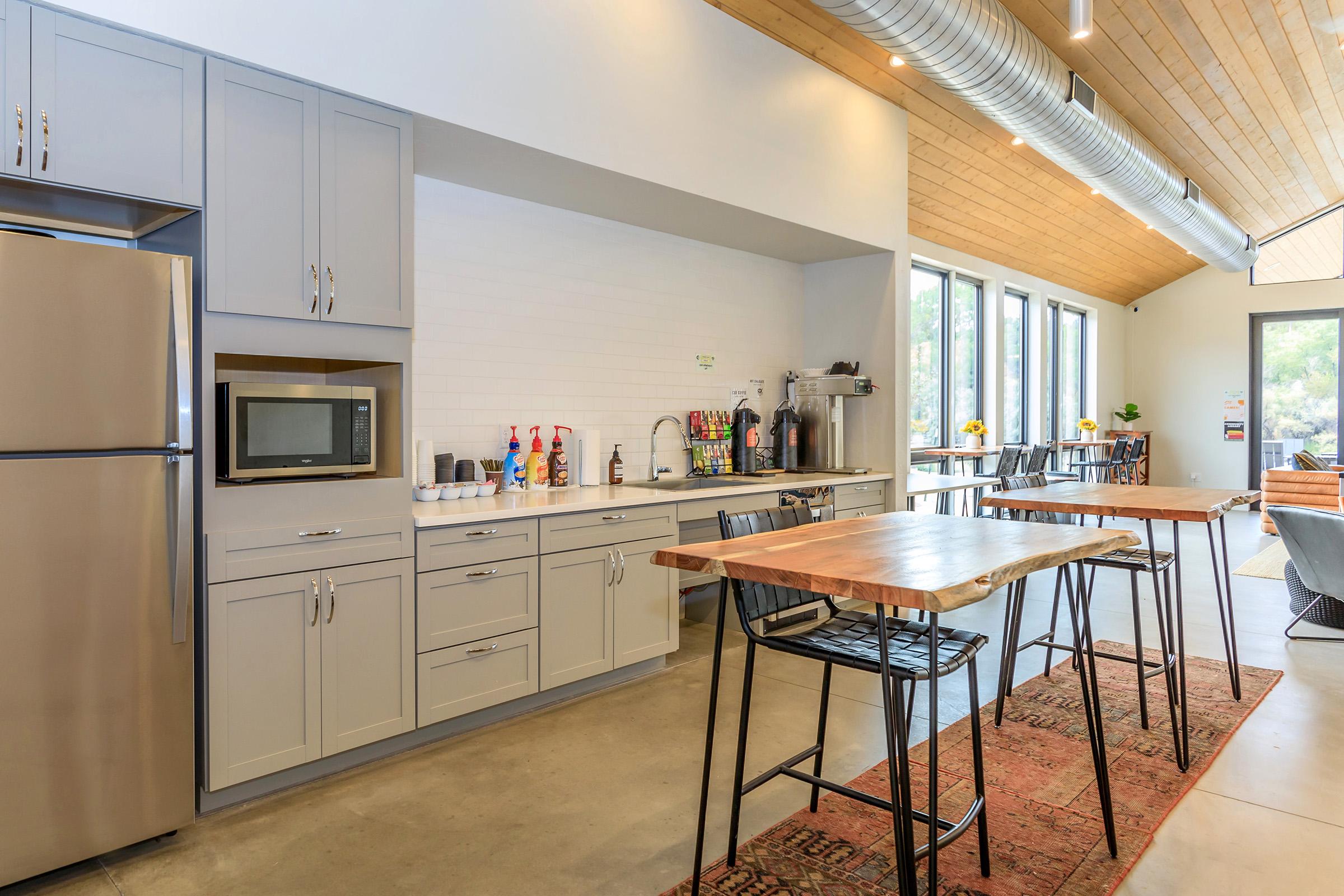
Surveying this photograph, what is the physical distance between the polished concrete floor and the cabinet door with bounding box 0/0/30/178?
1966 mm

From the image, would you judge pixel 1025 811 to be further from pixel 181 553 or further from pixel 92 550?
pixel 92 550

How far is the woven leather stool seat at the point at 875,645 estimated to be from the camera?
77.3 inches

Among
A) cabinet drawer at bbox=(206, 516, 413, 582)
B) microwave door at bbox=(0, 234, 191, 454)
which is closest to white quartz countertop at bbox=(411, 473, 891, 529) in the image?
cabinet drawer at bbox=(206, 516, 413, 582)

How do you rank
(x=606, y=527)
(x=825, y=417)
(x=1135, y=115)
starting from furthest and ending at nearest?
(x=1135, y=115) < (x=825, y=417) < (x=606, y=527)

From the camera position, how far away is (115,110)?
236 centimetres

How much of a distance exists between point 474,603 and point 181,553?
1082mm

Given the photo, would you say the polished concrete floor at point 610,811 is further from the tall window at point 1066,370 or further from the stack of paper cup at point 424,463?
the tall window at point 1066,370

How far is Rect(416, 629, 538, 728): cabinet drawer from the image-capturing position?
10.0 feet

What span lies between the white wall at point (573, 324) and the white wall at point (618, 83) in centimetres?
72

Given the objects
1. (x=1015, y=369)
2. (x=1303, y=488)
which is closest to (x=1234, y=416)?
(x=1015, y=369)

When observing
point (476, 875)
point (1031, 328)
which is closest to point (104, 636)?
point (476, 875)

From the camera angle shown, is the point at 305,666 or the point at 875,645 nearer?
the point at 875,645

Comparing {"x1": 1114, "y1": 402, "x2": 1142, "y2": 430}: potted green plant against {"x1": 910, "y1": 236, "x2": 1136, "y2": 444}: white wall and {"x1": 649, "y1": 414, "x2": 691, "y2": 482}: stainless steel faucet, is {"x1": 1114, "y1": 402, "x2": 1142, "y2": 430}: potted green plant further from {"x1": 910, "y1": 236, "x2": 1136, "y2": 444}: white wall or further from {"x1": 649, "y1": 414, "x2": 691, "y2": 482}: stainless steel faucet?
{"x1": 649, "y1": 414, "x2": 691, "y2": 482}: stainless steel faucet

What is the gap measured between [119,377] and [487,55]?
72.3 inches
